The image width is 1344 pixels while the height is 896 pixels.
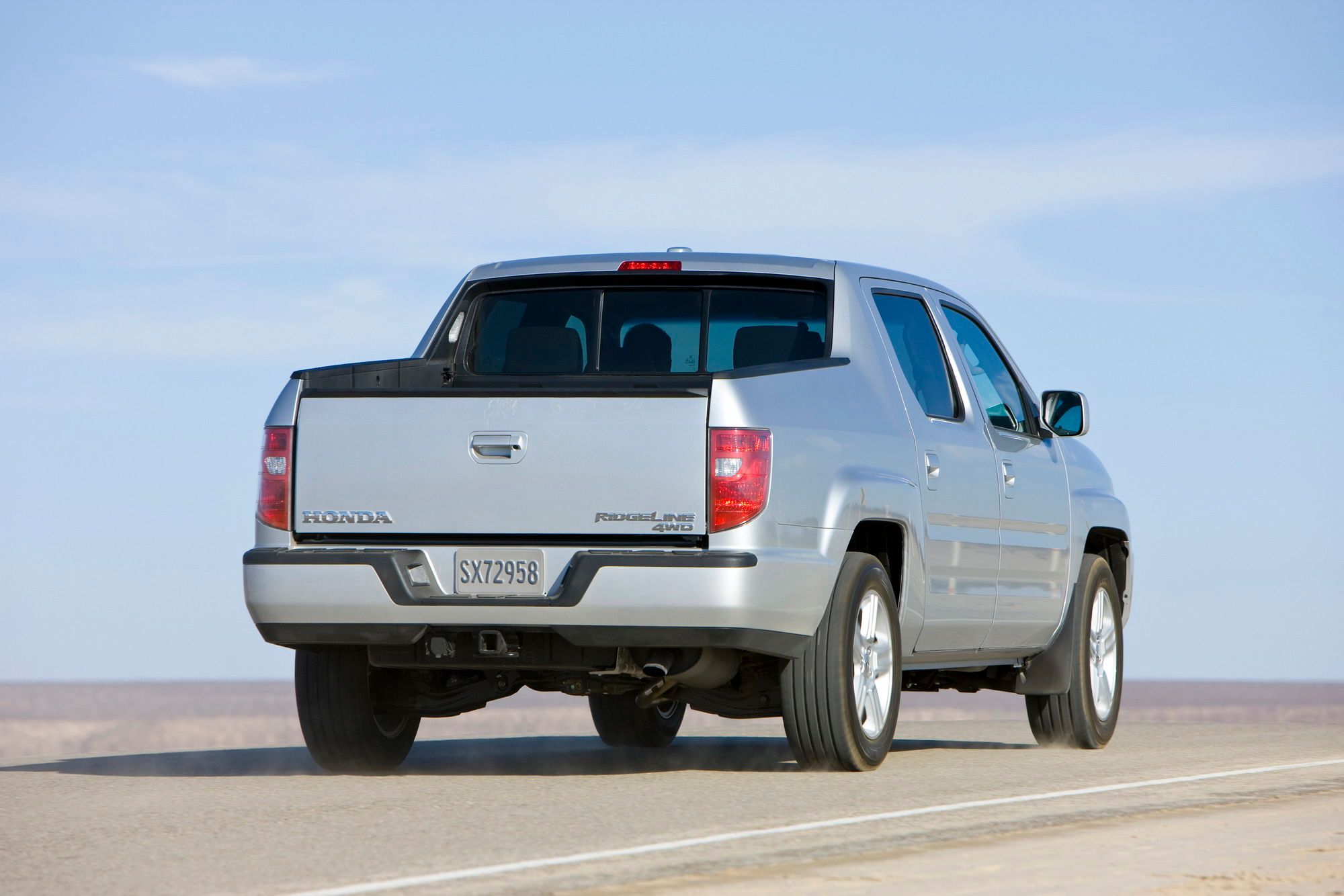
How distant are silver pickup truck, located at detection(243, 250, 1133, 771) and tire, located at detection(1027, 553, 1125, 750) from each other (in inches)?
17.1

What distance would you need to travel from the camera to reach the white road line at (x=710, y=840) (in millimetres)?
5680

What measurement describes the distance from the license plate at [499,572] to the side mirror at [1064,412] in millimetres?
3675

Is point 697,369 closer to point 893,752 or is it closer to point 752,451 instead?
point 752,451

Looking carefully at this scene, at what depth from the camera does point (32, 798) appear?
8.10m

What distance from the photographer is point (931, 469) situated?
922 cm

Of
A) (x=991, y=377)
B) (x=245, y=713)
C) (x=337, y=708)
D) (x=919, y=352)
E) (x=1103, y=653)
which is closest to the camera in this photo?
(x=337, y=708)

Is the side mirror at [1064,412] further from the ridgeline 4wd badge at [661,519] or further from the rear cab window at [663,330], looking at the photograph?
the ridgeline 4wd badge at [661,519]

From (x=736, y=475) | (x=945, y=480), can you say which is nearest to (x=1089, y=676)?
(x=945, y=480)

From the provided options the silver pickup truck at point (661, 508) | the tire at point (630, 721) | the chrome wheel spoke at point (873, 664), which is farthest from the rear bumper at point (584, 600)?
the tire at point (630, 721)

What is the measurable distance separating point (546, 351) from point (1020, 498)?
7.91 feet

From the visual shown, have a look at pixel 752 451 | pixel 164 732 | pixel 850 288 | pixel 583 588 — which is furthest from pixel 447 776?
pixel 164 732

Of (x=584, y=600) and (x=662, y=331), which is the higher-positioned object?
(x=662, y=331)

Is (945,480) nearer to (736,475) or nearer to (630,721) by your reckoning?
(736,475)

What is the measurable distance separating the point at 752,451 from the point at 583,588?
0.79 meters
